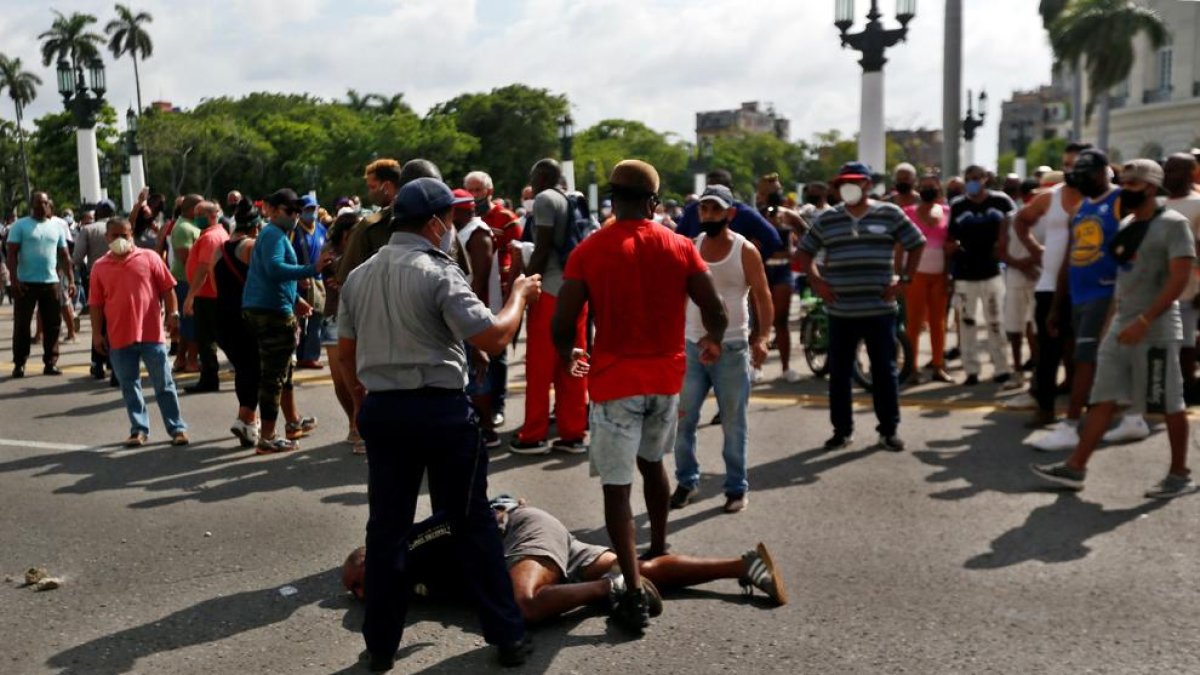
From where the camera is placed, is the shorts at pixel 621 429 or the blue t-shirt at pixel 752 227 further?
the blue t-shirt at pixel 752 227

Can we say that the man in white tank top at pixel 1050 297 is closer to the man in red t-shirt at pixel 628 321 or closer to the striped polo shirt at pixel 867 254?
the striped polo shirt at pixel 867 254

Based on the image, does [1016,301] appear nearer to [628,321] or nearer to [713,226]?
[713,226]

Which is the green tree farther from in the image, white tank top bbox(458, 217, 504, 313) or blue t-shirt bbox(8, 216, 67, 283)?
white tank top bbox(458, 217, 504, 313)

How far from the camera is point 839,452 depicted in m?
8.02

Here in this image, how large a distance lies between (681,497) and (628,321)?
7.14 feet

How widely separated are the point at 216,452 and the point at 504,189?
70.1 meters

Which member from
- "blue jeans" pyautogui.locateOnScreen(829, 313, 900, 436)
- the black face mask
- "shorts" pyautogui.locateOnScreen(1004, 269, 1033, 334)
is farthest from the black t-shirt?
the black face mask

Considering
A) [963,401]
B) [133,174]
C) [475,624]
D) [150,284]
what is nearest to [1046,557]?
[475,624]

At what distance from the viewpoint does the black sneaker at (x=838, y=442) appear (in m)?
8.14

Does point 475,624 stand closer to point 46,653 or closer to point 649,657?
point 649,657

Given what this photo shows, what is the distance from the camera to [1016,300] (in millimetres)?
9961

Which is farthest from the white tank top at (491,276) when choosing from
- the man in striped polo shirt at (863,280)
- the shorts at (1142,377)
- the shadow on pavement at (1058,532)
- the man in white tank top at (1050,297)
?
the man in white tank top at (1050,297)

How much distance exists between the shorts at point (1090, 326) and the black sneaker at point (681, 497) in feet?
9.42

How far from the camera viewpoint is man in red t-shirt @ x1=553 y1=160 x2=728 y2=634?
4738 mm
